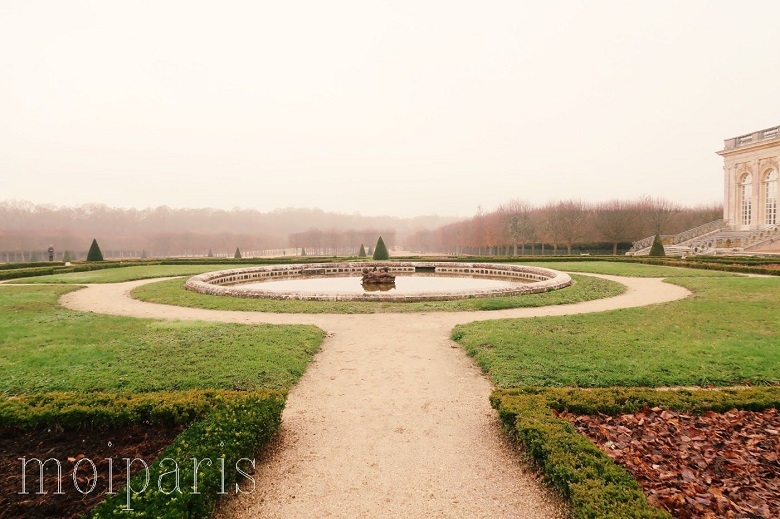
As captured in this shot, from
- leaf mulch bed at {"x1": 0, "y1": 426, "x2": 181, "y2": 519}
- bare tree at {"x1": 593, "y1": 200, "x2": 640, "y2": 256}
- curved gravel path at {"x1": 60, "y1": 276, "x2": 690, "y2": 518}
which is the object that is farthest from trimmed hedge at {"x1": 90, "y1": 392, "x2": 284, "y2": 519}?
bare tree at {"x1": 593, "y1": 200, "x2": 640, "y2": 256}

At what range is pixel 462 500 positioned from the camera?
13.3 feet

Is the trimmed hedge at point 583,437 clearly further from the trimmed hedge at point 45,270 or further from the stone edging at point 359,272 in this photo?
the trimmed hedge at point 45,270

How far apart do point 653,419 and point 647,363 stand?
2660 mm

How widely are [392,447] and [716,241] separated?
51.2 meters

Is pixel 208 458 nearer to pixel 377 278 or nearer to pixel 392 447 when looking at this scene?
pixel 392 447

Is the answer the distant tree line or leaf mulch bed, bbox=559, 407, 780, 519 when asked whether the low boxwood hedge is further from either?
the distant tree line

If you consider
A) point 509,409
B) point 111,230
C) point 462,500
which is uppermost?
point 111,230

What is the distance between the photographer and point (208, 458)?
411 cm

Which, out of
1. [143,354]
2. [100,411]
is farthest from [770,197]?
[100,411]

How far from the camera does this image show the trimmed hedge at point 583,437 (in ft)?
11.5

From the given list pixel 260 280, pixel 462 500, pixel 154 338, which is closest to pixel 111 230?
pixel 260 280

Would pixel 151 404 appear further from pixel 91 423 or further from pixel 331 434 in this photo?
pixel 331 434

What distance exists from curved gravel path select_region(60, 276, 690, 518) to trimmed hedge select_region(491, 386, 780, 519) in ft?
1.01

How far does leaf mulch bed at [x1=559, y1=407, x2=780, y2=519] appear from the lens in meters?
3.58
